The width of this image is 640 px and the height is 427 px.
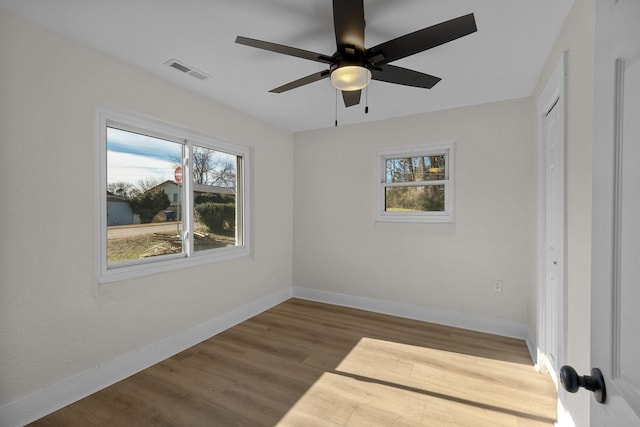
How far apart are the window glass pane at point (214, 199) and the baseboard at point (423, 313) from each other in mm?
1460

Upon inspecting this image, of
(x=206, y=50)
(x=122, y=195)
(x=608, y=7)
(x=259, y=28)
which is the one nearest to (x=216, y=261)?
(x=122, y=195)

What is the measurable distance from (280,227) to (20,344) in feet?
9.26

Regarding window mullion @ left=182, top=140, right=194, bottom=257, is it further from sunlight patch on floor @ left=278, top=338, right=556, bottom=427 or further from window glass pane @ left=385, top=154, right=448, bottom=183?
window glass pane @ left=385, top=154, right=448, bottom=183

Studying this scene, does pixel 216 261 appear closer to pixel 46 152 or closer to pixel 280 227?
pixel 280 227

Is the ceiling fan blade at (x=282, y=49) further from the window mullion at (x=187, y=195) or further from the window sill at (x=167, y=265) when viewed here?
the window sill at (x=167, y=265)

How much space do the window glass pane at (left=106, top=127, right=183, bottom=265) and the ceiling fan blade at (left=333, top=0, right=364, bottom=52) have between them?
2011 millimetres

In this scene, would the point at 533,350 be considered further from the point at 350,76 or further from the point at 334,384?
the point at 350,76

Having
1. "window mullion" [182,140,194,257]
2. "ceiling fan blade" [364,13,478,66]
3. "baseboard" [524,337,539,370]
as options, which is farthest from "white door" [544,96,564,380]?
"window mullion" [182,140,194,257]

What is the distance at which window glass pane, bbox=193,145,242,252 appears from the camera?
316 cm

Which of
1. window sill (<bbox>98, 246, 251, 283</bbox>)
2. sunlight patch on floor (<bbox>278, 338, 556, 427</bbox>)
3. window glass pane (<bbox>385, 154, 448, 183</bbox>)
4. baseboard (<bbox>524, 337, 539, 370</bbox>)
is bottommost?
sunlight patch on floor (<bbox>278, 338, 556, 427</bbox>)

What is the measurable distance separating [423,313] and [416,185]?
1.57m

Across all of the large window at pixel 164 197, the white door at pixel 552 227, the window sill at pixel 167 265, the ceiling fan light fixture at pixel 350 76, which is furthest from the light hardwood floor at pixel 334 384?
the ceiling fan light fixture at pixel 350 76

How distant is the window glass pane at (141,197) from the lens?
95.3 inches

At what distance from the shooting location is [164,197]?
2826 mm
